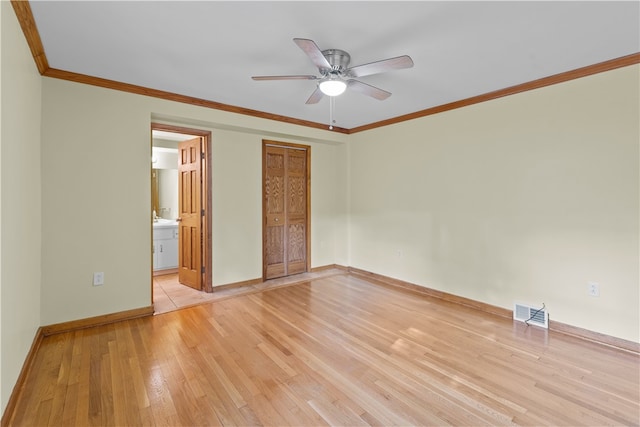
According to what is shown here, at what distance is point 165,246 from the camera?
5238 mm

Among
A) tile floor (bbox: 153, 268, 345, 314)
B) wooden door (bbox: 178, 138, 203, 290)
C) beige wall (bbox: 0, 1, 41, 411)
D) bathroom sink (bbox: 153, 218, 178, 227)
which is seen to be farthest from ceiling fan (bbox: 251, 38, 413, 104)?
bathroom sink (bbox: 153, 218, 178, 227)

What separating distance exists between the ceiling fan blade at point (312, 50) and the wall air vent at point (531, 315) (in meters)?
3.04

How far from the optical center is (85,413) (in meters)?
1.79

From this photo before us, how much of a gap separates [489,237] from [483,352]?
4.60 ft

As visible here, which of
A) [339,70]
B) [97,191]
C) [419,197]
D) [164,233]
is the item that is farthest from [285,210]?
[339,70]

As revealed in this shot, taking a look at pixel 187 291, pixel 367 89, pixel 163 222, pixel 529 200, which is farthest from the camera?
pixel 163 222

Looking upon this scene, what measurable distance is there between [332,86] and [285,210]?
2.72 meters

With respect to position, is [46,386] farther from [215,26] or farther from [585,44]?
[585,44]

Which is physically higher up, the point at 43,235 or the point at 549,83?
the point at 549,83

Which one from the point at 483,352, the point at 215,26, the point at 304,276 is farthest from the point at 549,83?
the point at 304,276

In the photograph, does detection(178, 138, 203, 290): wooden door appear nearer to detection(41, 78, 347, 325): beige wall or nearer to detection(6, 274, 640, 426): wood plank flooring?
detection(41, 78, 347, 325): beige wall

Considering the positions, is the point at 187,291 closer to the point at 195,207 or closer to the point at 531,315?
the point at 195,207

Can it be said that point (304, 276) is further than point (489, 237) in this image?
Yes

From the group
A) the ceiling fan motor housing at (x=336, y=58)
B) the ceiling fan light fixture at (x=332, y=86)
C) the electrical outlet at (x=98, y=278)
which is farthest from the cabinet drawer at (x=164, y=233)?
the ceiling fan motor housing at (x=336, y=58)
